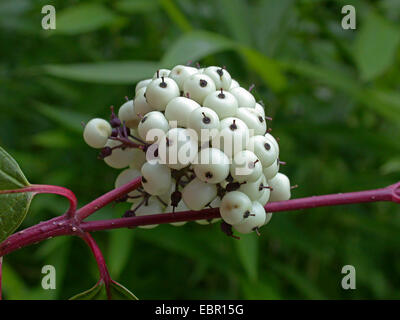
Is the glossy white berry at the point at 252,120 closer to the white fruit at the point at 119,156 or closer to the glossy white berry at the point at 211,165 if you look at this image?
the glossy white berry at the point at 211,165

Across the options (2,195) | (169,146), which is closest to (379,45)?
(169,146)

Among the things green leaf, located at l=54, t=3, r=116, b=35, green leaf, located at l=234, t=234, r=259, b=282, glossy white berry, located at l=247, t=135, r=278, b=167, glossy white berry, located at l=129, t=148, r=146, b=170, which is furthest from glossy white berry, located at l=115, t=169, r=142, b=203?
green leaf, located at l=54, t=3, r=116, b=35

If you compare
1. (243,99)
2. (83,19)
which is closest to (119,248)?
(83,19)

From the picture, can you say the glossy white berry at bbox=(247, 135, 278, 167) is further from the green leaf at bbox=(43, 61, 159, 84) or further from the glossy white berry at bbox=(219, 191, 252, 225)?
the green leaf at bbox=(43, 61, 159, 84)

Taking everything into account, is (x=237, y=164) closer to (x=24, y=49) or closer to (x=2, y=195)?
(x=2, y=195)

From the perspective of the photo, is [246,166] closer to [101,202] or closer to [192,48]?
[101,202]
